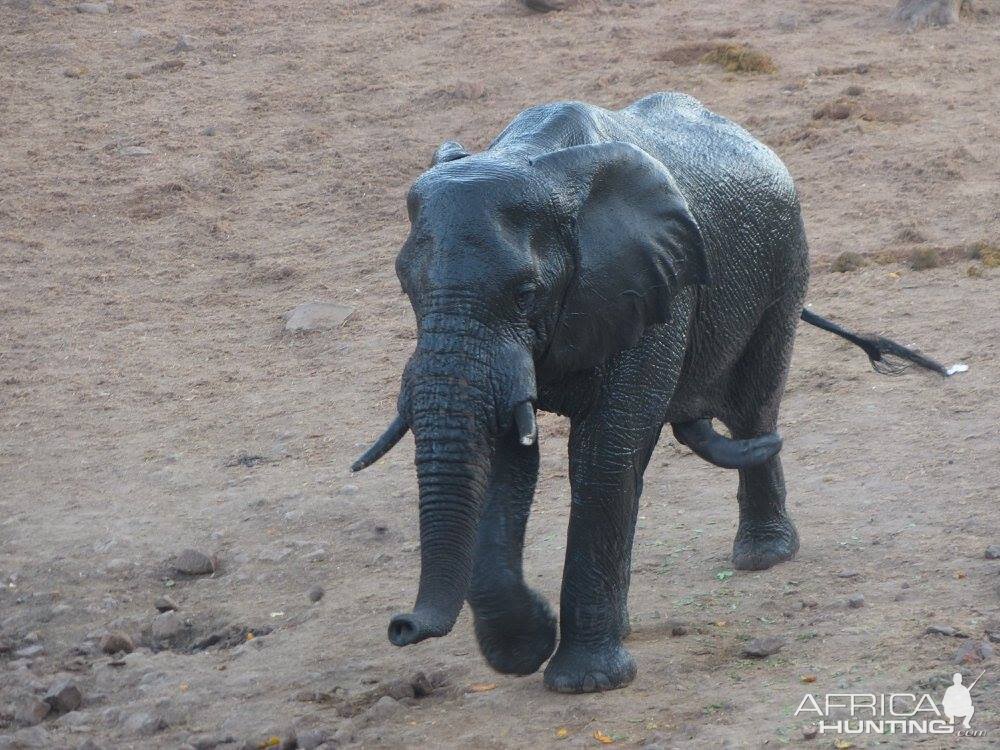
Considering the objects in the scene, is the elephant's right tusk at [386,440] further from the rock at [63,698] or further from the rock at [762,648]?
the rock at [63,698]

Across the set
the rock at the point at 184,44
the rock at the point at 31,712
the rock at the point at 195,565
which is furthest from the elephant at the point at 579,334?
the rock at the point at 184,44

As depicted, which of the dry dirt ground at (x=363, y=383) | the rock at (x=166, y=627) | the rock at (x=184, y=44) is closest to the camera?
the dry dirt ground at (x=363, y=383)

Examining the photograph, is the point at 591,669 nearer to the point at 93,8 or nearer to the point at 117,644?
the point at 117,644

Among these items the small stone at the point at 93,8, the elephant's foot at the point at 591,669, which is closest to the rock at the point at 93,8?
the small stone at the point at 93,8

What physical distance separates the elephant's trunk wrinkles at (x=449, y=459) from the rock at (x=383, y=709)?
3.04 ft

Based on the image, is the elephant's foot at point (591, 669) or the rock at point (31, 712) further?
the rock at point (31, 712)

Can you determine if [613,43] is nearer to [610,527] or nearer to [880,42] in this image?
[880,42]

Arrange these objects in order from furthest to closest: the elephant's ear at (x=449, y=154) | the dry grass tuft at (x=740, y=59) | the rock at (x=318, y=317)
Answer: the dry grass tuft at (x=740, y=59) → the rock at (x=318, y=317) → the elephant's ear at (x=449, y=154)

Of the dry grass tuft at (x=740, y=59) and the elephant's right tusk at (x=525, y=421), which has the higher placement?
the elephant's right tusk at (x=525, y=421)

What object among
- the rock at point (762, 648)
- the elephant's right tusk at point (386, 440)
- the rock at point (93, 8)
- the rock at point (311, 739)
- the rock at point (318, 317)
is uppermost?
the elephant's right tusk at point (386, 440)

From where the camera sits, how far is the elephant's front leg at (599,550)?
521 centimetres

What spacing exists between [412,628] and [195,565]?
2.98 metres

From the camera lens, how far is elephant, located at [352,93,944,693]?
4.58 meters

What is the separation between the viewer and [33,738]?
5.47m
